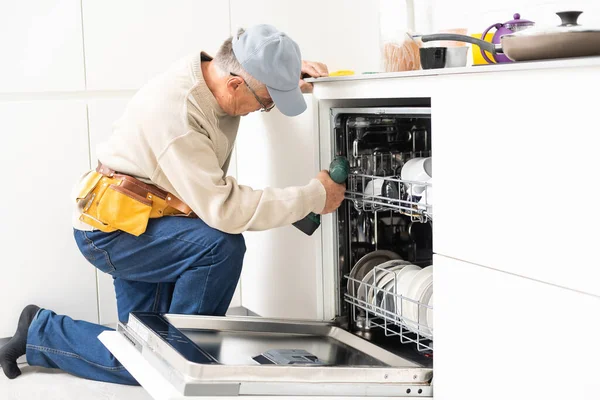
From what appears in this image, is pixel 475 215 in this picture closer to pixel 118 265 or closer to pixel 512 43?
pixel 512 43

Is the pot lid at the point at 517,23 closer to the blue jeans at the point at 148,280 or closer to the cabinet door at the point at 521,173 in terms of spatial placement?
the cabinet door at the point at 521,173

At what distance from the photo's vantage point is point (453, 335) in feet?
5.06

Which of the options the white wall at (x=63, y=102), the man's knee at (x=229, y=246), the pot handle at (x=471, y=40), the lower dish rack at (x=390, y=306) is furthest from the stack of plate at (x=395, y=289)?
the white wall at (x=63, y=102)

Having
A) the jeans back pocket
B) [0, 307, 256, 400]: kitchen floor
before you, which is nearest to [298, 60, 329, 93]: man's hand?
the jeans back pocket

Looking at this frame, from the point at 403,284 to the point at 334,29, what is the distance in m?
1.38

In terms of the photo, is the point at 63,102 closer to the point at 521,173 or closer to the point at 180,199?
the point at 180,199

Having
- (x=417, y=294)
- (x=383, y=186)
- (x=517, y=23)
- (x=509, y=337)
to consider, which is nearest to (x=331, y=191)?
(x=383, y=186)

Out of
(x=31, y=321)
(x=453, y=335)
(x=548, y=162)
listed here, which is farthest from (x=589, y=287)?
(x=31, y=321)

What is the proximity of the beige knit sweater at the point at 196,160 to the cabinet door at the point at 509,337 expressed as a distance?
0.54 metres

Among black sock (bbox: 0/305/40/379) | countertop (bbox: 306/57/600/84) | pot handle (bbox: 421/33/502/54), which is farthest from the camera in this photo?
black sock (bbox: 0/305/40/379)

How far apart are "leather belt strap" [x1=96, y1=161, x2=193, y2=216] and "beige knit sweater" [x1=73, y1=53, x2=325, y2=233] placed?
0.17 ft

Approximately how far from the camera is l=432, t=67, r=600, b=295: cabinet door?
1.24 metres

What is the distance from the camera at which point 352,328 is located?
2.11m

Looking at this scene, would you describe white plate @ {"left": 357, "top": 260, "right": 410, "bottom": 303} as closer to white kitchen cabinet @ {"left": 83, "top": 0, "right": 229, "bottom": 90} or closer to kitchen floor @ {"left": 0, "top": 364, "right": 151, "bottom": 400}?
kitchen floor @ {"left": 0, "top": 364, "right": 151, "bottom": 400}
